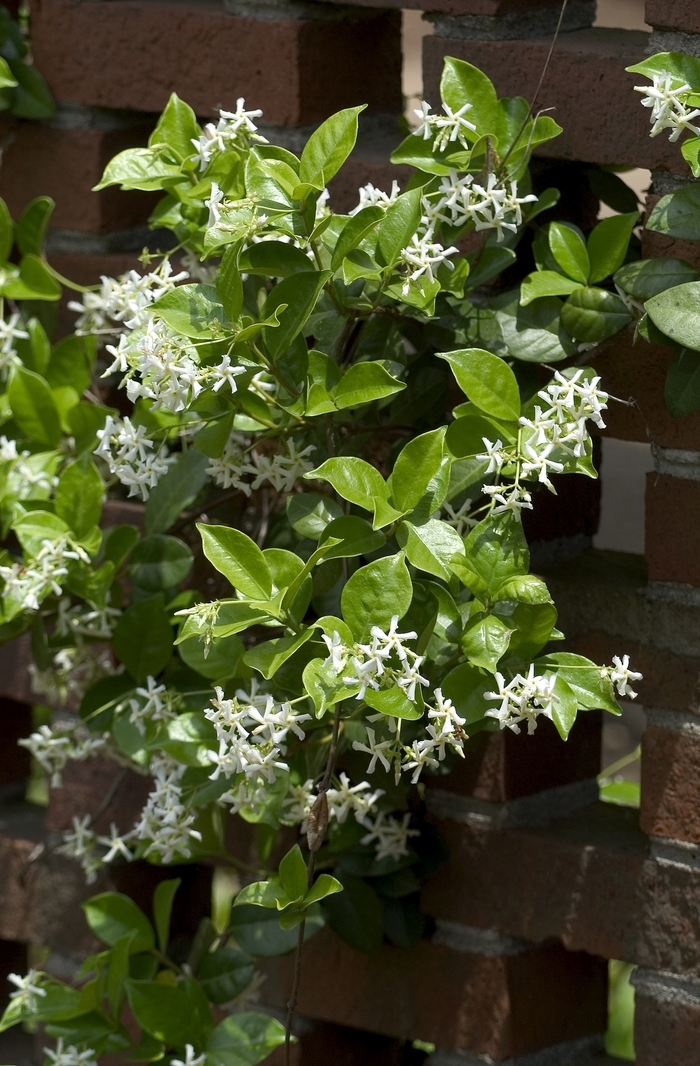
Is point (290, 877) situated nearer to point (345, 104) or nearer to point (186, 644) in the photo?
point (186, 644)

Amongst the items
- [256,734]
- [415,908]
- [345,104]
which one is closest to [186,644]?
[256,734]

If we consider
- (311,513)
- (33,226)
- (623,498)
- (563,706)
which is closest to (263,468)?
(311,513)

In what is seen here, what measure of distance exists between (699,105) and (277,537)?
1.63ft

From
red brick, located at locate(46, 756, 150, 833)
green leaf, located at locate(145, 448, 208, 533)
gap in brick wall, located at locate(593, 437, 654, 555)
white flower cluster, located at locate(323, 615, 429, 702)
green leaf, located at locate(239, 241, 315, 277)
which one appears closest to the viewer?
white flower cluster, located at locate(323, 615, 429, 702)

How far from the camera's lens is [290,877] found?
94cm

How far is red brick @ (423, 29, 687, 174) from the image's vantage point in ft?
3.31

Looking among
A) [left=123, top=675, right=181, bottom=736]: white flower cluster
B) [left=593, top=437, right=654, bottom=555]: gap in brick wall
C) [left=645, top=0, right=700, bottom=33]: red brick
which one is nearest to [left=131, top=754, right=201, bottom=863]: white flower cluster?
[left=123, top=675, right=181, bottom=736]: white flower cluster

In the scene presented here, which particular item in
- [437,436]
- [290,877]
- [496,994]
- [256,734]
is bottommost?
[496,994]

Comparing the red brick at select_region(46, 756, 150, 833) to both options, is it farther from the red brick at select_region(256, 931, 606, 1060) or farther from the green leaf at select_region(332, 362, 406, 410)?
the green leaf at select_region(332, 362, 406, 410)

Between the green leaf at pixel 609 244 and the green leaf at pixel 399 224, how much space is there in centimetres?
17

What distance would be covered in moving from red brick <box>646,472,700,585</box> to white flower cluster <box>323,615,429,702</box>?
32cm

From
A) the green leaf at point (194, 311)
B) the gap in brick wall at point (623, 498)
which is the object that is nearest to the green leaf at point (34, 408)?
the green leaf at point (194, 311)

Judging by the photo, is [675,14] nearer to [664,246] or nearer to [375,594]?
[664,246]

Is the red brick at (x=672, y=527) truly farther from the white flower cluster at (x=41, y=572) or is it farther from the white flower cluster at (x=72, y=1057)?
the white flower cluster at (x=72, y=1057)
